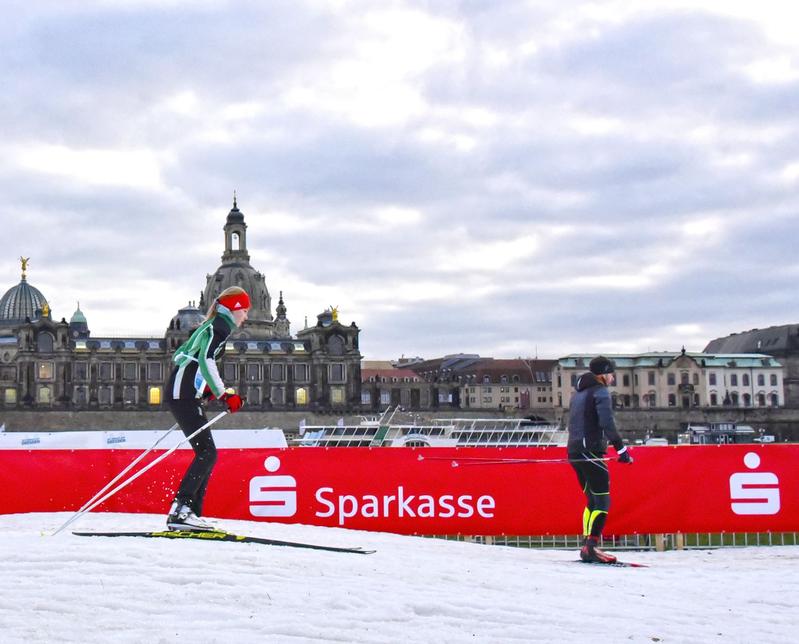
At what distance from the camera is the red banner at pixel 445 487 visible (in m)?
14.1

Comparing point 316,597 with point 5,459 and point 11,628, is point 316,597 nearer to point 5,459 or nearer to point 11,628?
point 11,628

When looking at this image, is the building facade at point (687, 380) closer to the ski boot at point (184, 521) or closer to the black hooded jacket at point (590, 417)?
the black hooded jacket at point (590, 417)

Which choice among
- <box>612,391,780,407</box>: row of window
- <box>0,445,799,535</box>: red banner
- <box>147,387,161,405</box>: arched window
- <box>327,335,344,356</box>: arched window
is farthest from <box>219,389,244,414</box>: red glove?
<box>612,391,780,407</box>: row of window

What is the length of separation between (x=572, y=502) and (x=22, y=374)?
101109mm

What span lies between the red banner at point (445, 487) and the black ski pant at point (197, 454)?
3607 mm

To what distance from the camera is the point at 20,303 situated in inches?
5002

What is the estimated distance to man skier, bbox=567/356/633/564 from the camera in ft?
37.2

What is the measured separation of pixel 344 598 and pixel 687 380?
402 ft

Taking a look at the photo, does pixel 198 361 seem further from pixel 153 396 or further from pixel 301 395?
pixel 301 395

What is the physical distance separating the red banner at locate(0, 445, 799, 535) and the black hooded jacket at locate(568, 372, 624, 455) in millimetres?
2417

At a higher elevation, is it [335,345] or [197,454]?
[335,345]

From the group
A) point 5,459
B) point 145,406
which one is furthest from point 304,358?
point 5,459

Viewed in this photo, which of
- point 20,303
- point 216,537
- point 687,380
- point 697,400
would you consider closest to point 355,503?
point 216,537

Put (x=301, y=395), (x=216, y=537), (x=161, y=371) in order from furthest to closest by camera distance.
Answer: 1. (x=301, y=395)
2. (x=161, y=371)
3. (x=216, y=537)
